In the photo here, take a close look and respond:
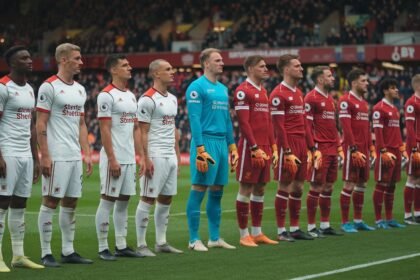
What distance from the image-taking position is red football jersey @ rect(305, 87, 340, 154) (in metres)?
13.9

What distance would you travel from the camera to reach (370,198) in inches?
808

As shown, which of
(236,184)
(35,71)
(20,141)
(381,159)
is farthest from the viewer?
(35,71)

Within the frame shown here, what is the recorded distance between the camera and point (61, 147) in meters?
10.3


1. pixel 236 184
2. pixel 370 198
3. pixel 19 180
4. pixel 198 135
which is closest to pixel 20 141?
pixel 19 180

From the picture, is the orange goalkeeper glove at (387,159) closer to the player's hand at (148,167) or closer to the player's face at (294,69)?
the player's face at (294,69)

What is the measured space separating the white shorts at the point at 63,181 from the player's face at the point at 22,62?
104cm

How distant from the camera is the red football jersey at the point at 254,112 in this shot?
1242 centimetres

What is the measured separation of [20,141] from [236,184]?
15.7 m

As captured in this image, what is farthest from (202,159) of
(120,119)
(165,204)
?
(120,119)

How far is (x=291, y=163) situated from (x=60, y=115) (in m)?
3.75

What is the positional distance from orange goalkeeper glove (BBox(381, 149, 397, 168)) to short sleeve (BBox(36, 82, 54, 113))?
250 inches

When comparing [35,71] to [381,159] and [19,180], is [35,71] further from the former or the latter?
[19,180]

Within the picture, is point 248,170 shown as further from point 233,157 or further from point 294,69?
point 294,69

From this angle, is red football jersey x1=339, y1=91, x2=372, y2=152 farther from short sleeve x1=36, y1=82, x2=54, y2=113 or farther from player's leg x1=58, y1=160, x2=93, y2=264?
short sleeve x1=36, y1=82, x2=54, y2=113
